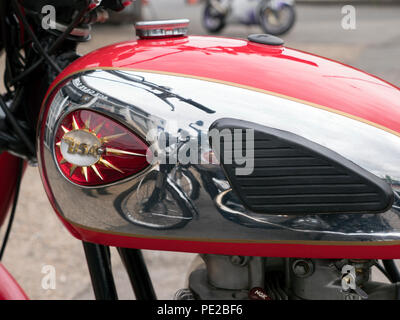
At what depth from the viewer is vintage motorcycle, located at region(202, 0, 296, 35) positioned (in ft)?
29.1

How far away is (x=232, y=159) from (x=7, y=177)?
0.78m

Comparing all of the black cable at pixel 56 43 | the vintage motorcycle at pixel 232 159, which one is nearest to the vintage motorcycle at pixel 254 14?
the black cable at pixel 56 43

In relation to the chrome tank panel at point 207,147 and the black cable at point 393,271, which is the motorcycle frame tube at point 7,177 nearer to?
the chrome tank panel at point 207,147

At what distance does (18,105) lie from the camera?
1.24 metres

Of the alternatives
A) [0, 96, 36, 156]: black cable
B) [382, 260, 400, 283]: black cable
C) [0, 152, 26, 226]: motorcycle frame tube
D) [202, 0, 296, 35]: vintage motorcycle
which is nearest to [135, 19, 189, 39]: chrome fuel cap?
[0, 96, 36, 156]: black cable

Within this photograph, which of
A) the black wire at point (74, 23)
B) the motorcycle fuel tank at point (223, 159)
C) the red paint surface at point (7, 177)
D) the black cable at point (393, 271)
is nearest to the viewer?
the motorcycle fuel tank at point (223, 159)

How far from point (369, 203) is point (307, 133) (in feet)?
0.45

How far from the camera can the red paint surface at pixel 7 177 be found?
146 cm

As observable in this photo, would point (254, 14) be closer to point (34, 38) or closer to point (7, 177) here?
point (7, 177)

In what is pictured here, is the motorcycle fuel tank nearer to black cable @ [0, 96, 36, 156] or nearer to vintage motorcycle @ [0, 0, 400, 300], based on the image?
vintage motorcycle @ [0, 0, 400, 300]

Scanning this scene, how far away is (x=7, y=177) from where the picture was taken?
1475 mm

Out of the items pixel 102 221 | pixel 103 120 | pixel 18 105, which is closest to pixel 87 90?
pixel 103 120

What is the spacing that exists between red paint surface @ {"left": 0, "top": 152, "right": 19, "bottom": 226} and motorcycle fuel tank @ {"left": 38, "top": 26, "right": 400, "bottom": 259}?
1.65 ft

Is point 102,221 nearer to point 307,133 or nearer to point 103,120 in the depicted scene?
point 103,120
